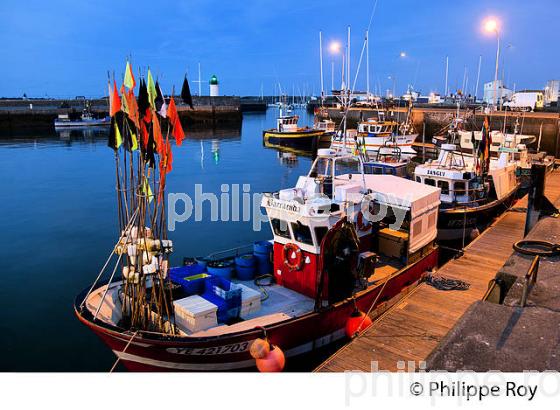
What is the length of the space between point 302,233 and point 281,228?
0.63m

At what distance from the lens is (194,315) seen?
28.8 feet

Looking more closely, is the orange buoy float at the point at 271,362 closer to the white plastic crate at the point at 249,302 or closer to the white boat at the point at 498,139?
the white plastic crate at the point at 249,302

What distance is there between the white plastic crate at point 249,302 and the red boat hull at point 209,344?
0.95 metres

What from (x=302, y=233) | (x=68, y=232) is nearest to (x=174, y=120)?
(x=302, y=233)

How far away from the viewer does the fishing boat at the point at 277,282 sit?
8.59m

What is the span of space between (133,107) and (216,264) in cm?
482

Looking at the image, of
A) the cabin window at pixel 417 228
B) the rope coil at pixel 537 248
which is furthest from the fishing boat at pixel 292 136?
the rope coil at pixel 537 248

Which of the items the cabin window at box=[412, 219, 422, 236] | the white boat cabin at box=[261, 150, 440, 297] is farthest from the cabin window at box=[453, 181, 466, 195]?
the cabin window at box=[412, 219, 422, 236]

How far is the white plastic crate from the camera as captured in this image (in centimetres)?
968

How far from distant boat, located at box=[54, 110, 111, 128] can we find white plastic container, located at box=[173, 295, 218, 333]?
76.8 meters

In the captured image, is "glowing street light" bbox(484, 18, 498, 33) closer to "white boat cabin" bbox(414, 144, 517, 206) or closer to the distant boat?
"white boat cabin" bbox(414, 144, 517, 206)

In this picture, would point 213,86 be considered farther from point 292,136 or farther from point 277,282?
point 277,282

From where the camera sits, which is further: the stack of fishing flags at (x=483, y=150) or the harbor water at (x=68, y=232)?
the stack of fishing flags at (x=483, y=150)
